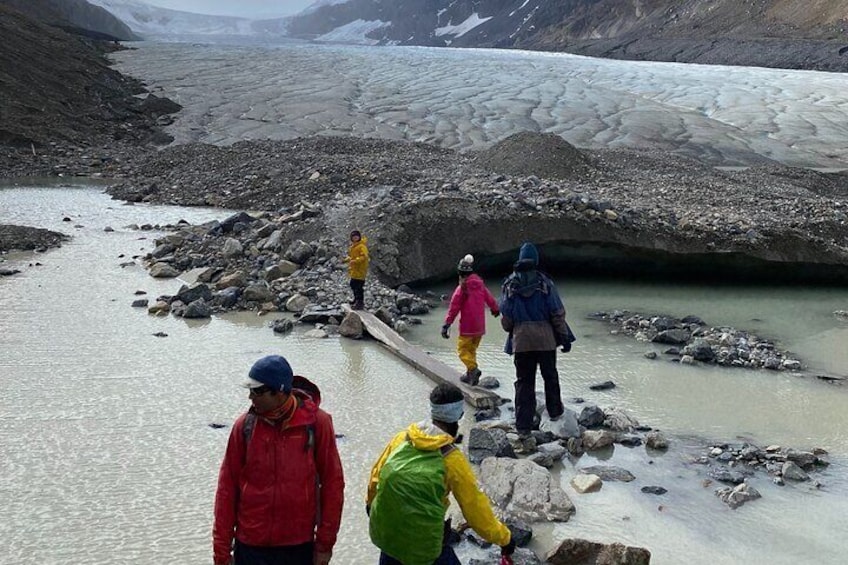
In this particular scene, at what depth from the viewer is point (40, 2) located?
72125 mm

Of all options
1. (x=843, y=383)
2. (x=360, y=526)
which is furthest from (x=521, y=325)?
(x=843, y=383)

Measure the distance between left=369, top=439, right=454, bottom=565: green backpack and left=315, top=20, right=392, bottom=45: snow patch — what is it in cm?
14893

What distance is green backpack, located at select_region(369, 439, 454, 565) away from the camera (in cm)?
338

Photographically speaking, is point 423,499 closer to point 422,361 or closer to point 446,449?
point 446,449

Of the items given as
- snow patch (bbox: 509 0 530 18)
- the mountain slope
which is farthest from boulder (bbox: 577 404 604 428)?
the mountain slope

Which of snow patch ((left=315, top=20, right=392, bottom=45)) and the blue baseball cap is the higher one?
snow patch ((left=315, top=20, right=392, bottom=45))

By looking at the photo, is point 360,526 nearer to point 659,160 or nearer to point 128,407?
point 128,407

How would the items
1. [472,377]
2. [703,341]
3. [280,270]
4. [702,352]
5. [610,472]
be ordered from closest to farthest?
[610,472] → [472,377] → [702,352] → [703,341] → [280,270]

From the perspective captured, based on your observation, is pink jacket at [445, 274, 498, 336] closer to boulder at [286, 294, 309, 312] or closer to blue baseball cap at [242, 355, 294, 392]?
boulder at [286, 294, 309, 312]

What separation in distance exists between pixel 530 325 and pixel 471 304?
0.99m

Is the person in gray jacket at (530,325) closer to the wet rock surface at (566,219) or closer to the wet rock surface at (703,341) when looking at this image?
the wet rock surface at (703,341)

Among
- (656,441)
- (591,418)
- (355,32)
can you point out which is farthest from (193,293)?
(355,32)

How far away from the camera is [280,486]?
3309 mm

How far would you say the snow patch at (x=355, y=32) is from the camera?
150 m
